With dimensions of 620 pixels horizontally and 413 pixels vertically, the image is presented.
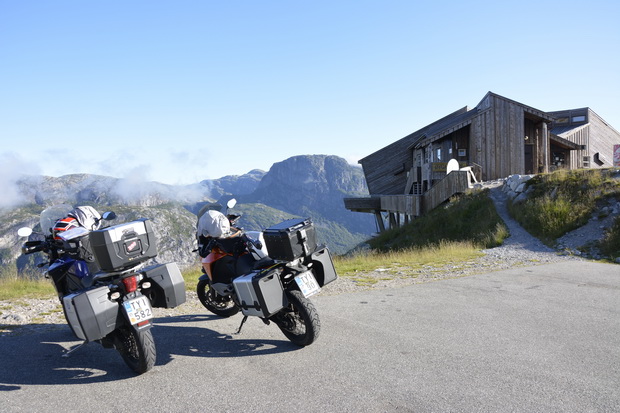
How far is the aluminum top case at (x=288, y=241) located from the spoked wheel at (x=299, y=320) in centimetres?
42

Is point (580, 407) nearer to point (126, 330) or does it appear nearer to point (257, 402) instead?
point (257, 402)

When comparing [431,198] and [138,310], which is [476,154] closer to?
[431,198]

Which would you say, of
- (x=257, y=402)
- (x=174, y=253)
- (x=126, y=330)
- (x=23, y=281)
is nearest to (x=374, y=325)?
(x=257, y=402)

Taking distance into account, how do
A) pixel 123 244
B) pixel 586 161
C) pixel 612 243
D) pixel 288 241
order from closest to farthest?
pixel 123 244
pixel 288 241
pixel 612 243
pixel 586 161

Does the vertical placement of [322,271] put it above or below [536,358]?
above

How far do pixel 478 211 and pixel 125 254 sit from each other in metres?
16.9

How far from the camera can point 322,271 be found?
561 centimetres

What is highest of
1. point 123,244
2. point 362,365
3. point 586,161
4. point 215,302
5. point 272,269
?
point 586,161

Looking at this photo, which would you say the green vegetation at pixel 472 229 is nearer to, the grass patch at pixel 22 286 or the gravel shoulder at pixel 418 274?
the grass patch at pixel 22 286

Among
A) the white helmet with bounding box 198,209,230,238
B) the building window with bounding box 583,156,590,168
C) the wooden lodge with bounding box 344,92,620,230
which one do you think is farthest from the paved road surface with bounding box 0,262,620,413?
the building window with bounding box 583,156,590,168

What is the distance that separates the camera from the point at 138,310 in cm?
451

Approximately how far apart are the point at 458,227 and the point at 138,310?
644 inches

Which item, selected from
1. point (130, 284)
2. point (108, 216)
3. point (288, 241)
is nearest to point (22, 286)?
point (108, 216)

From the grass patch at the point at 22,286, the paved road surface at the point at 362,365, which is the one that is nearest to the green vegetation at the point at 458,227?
the paved road surface at the point at 362,365
